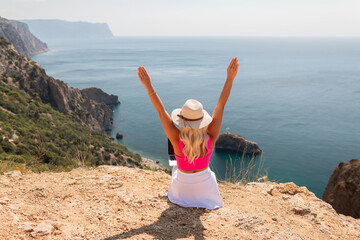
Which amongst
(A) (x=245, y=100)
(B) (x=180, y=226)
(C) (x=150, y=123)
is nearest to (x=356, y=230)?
(B) (x=180, y=226)

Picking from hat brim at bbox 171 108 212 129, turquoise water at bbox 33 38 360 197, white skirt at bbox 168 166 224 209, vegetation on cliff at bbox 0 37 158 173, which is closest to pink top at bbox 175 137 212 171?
white skirt at bbox 168 166 224 209

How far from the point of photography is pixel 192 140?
356cm

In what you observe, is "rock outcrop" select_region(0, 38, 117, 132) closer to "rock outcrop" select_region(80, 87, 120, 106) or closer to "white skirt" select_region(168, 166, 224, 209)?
"rock outcrop" select_region(80, 87, 120, 106)

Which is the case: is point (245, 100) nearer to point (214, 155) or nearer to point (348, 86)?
point (214, 155)

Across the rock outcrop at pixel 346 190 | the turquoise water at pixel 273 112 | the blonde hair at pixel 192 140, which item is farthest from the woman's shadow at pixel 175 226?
the turquoise water at pixel 273 112

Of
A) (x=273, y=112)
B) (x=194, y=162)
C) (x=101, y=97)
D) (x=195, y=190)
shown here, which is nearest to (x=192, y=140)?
(x=194, y=162)

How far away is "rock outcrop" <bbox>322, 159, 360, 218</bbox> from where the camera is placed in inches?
627

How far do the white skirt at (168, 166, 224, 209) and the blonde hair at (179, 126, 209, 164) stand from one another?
457mm

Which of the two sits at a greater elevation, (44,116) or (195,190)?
(195,190)

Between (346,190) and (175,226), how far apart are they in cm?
1697

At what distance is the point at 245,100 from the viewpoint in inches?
2884

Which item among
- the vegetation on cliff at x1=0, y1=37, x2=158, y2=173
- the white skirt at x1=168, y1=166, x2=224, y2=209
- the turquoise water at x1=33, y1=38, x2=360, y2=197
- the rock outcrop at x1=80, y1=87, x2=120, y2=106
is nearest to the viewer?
the white skirt at x1=168, y1=166, x2=224, y2=209

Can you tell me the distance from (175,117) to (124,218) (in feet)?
5.17

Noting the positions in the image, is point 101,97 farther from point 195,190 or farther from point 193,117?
point 193,117
